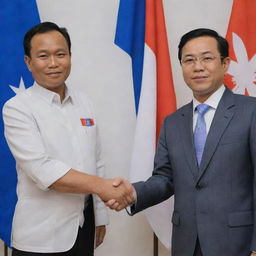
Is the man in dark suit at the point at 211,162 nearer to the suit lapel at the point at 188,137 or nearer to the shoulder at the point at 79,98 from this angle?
the suit lapel at the point at 188,137

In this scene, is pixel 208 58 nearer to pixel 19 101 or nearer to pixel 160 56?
pixel 160 56

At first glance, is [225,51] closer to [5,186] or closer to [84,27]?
[84,27]

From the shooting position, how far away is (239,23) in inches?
87.9

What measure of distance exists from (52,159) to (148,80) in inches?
35.6

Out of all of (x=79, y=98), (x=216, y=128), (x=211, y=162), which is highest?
(x=79, y=98)

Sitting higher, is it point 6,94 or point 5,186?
point 6,94

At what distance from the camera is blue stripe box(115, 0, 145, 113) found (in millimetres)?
2289

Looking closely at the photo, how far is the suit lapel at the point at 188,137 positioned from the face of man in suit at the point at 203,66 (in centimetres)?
8

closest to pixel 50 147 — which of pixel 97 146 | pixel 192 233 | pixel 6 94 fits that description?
pixel 97 146

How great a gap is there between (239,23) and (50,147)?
1.35 metres

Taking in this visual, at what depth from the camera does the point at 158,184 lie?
1.75 metres

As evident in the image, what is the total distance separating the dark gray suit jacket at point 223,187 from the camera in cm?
147

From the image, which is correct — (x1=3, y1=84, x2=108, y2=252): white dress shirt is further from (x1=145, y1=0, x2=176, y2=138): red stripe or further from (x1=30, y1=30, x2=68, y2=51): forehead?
(x1=145, y1=0, x2=176, y2=138): red stripe

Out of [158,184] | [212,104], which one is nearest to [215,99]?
[212,104]
